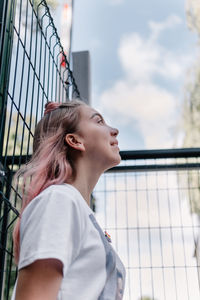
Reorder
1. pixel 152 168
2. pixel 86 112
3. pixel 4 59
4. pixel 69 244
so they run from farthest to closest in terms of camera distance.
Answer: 1. pixel 152 168
2. pixel 4 59
3. pixel 86 112
4. pixel 69 244

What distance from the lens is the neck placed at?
94 centimetres

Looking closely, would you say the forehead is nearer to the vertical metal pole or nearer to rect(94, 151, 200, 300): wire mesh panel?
the vertical metal pole

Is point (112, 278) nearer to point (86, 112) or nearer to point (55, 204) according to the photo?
point (55, 204)

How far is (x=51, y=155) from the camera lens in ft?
3.00

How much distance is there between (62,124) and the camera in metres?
1.01

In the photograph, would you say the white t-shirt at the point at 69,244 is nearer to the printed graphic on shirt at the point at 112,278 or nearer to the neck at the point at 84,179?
the printed graphic on shirt at the point at 112,278

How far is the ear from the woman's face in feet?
0.05

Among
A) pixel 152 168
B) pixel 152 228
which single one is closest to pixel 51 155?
pixel 152 168

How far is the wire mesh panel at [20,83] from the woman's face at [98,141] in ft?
1.18

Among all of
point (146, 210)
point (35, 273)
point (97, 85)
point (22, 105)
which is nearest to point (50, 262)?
point (35, 273)

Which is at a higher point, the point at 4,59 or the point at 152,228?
the point at 4,59

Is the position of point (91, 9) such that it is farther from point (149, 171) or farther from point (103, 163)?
point (103, 163)

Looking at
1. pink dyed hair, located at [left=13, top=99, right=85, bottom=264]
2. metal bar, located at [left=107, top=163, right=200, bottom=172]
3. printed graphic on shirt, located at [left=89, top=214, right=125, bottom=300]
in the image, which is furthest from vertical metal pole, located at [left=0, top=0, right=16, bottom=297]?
metal bar, located at [left=107, top=163, right=200, bottom=172]

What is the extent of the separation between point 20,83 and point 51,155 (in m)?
0.73
